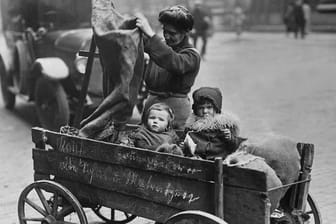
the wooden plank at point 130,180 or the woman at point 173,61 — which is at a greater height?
the woman at point 173,61

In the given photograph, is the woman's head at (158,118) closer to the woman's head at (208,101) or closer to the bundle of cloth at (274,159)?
the woman's head at (208,101)

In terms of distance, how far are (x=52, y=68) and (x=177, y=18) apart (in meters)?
4.50

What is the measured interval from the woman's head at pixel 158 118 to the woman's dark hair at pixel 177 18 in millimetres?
666

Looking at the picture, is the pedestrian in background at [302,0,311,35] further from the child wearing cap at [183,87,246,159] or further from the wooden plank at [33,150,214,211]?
the wooden plank at [33,150,214,211]

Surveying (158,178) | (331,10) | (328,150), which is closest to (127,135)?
(158,178)

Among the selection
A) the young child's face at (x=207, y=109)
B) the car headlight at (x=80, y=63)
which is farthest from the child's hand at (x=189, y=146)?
the car headlight at (x=80, y=63)

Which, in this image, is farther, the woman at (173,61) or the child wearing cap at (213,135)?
the woman at (173,61)

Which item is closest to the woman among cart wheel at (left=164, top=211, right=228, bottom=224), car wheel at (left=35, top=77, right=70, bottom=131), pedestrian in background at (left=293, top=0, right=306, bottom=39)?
cart wheel at (left=164, top=211, right=228, bottom=224)

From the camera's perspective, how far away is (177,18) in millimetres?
4453

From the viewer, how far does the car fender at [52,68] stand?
334 inches

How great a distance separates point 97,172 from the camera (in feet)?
13.3

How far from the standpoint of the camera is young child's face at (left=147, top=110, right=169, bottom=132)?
165 inches

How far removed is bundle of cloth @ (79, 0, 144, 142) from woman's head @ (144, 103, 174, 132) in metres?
0.15

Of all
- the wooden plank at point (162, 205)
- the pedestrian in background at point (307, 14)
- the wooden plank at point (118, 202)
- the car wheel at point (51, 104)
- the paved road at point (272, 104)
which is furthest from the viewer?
the pedestrian in background at point (307, 14)
